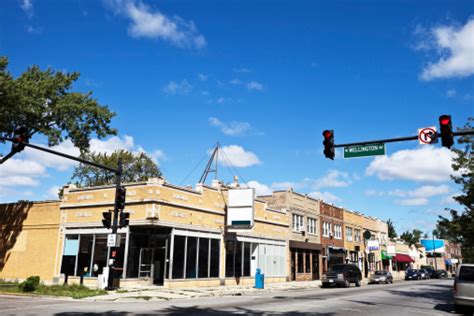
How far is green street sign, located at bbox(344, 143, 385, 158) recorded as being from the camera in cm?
1608

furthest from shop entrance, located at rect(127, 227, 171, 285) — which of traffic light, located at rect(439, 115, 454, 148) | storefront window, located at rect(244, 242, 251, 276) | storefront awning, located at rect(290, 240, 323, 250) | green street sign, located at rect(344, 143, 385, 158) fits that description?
traffic light, located at rect(439, 115, 454, 148)

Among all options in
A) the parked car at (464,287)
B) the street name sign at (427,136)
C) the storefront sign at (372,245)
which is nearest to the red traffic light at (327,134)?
the street name sign at (427,136)

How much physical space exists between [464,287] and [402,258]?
65.6 m

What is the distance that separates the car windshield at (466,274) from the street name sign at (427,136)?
555 centimetres

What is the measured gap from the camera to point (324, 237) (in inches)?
1911

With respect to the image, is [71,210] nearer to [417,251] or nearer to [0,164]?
[0,164]

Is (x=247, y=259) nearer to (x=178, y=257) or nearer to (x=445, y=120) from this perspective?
(x=178, y=257)

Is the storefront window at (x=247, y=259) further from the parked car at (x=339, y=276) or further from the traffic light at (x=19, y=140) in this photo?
the traffic light at (x=19, y=140)

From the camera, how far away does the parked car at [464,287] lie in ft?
52.3

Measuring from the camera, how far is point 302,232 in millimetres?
43469

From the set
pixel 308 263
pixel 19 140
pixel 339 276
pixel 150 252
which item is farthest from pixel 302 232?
pixel 19 140

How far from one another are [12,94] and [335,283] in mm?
26264

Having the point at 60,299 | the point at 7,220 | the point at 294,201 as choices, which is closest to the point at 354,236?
the point at 294,201

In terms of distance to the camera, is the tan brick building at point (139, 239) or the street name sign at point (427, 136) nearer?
Result: the street name sign at point (427, 136)
